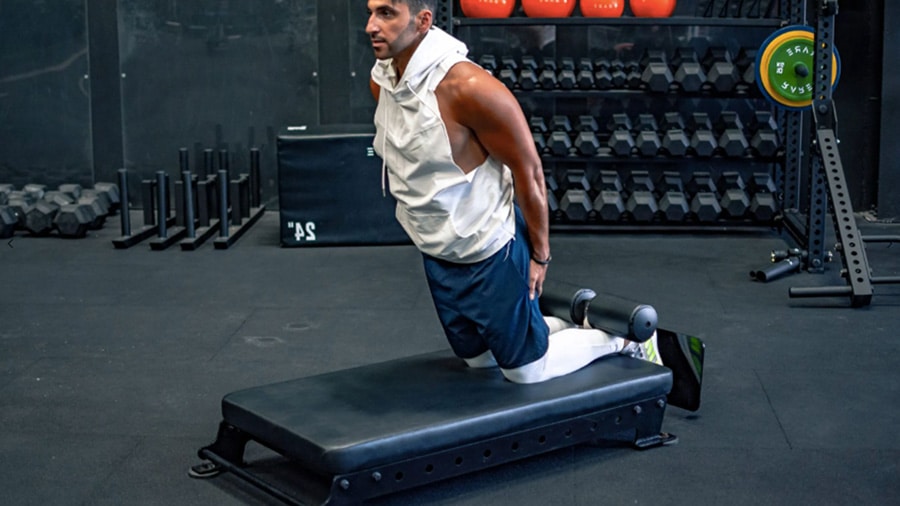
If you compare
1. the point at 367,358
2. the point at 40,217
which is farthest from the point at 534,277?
the point at 40,217

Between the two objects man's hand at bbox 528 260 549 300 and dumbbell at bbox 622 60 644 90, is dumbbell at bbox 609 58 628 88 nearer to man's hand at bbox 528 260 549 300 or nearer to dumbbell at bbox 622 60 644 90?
dumbbell at bbox 622 60 644 90

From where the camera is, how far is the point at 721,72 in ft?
19.5

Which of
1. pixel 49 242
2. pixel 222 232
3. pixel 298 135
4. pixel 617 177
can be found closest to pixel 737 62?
pixel 617 177

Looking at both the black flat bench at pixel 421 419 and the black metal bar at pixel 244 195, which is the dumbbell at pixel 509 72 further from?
the black flat bench at pixel 421 419

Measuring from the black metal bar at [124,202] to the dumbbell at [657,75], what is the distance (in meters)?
2.59

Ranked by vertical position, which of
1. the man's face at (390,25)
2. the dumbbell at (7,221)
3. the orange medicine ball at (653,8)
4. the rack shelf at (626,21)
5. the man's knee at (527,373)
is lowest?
the dumbbell at (7,221)

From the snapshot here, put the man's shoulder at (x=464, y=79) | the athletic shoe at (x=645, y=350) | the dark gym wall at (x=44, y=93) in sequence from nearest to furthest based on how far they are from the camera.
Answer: the man's shoulder at (x=464, y=79)
the athletic shoe at (x=645, y=350)
the dark gym wall at (x=44, y=93)

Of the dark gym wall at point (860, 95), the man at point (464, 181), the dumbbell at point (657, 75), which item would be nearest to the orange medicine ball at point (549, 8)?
the dumbbell at point (657, 75)

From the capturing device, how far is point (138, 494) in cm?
282

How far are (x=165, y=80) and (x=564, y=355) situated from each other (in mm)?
4325

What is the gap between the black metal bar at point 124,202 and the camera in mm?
5824

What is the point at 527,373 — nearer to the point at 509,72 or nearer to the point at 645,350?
the point at 645,350

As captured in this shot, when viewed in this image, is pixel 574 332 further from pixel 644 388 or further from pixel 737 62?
pixel 737 62

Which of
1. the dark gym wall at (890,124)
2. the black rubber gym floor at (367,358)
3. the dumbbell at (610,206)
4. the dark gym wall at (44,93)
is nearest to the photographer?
the black rubber gym floor at (367,358)
